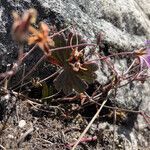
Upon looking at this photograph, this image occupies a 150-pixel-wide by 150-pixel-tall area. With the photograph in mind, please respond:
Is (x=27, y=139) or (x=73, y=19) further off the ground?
(x=73, y=19)

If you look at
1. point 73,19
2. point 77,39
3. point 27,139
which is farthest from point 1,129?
point 73,19

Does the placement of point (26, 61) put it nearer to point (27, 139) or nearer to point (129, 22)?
point (27, 139)

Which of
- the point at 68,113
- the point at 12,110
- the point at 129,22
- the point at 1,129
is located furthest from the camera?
the point at 129,22

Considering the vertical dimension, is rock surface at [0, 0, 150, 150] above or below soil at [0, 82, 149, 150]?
above

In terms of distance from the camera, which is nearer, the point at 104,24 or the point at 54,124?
the point at 54,124

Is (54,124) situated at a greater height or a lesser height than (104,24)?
lesser

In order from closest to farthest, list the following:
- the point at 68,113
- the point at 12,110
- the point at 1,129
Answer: the point at 1,129, the point at 12,110, the point at 68,113

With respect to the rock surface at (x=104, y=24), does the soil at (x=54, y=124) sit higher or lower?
lower

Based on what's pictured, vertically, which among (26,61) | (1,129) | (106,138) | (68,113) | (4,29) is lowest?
(106,138)
